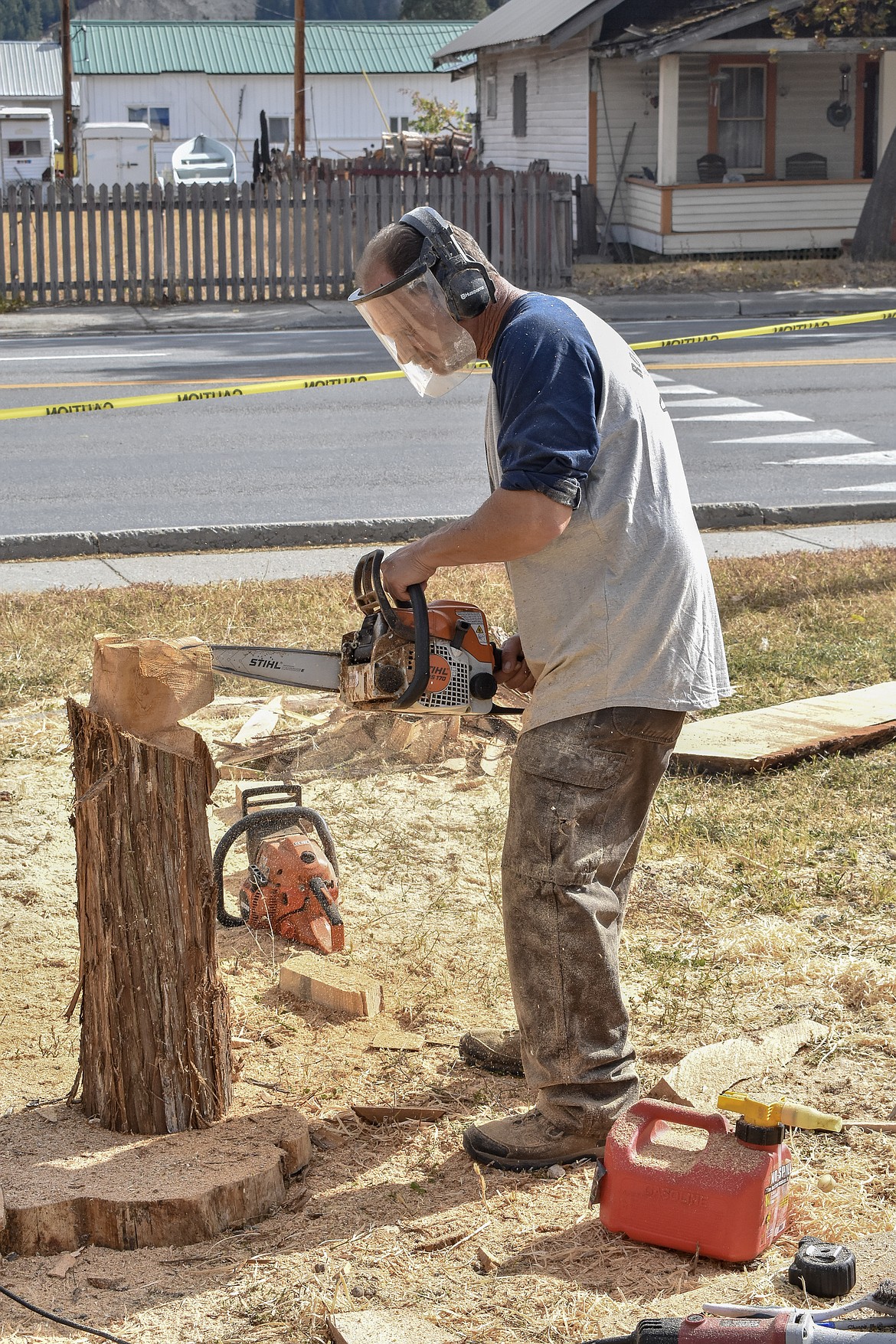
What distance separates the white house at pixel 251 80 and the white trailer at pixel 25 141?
10.4 feet

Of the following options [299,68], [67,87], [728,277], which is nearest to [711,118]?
[728,277]

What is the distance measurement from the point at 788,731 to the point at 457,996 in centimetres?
215

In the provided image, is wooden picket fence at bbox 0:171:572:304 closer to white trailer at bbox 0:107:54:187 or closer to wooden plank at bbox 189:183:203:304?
wooden plank at bbox 189:183:203:304

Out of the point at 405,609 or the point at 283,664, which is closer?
the point at 405,609

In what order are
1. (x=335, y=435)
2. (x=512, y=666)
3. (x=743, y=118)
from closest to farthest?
(x=512, y=666) → (x=335, y=435) → (x=743, y=118)

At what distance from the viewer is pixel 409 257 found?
2.91 meters

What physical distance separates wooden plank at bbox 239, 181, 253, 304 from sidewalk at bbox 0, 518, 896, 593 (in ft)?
43.2

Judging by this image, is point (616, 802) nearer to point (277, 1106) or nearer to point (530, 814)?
point (530, 814)

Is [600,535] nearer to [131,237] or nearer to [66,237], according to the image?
[131,237]

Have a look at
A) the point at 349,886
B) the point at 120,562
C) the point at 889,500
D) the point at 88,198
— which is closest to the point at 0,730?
the point at 349,886

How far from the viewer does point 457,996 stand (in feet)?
13.0

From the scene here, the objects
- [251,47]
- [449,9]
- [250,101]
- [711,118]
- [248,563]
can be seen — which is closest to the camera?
[248,563]

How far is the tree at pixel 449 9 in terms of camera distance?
7450 cm

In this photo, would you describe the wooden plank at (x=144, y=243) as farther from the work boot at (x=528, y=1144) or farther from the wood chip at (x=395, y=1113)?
the work boot at (x=528, y=1144)
